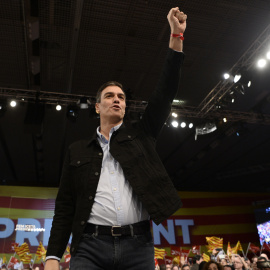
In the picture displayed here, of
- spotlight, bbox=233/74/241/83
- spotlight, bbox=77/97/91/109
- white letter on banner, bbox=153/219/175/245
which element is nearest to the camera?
spotlight, bbox=233/74/241/83

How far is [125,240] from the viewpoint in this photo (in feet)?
4.50

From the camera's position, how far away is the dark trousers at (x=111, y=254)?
1.34m

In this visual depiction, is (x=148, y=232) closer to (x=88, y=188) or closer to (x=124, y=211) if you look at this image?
(x=124, y=211)

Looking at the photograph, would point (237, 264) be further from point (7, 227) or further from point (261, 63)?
point (7, 227)

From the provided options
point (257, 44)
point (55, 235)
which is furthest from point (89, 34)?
point (55, 235)

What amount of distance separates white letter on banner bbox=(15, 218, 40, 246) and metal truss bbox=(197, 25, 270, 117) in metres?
7.02

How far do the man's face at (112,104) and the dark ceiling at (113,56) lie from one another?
4058mm

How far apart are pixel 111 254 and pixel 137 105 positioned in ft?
22.7

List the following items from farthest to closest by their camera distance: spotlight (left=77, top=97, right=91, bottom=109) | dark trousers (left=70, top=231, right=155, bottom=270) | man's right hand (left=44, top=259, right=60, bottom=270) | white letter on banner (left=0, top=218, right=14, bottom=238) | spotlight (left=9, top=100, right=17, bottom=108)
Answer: white letter on banner (left=0, top=218, right=14, bottom=238)
spotlight (left=77, top=97, right=91, bottom=109)
spotlight (left=9, top=100, right=17, bottom=108)
man's right hand (left=44, top=259, right=60, bottom=270)
dark trousers (left=70, top=231, right=155, bottom=270)

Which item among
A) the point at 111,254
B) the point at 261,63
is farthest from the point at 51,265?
the point at 261,63

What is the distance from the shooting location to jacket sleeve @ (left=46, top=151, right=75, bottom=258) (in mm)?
1524

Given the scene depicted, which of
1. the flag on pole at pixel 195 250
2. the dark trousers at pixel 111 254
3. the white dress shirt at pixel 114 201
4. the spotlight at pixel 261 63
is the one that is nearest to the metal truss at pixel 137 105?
the spotlight at pixel 261 63

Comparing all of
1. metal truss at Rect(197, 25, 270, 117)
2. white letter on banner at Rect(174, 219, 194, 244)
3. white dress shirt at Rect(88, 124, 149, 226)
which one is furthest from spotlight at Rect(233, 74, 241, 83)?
white letter on banner at Rect(174, 219, 194, 244)

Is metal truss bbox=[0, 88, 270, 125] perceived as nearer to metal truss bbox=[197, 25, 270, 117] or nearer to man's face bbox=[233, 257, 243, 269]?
metal truss bbox=[197, 25, 270, 117]
